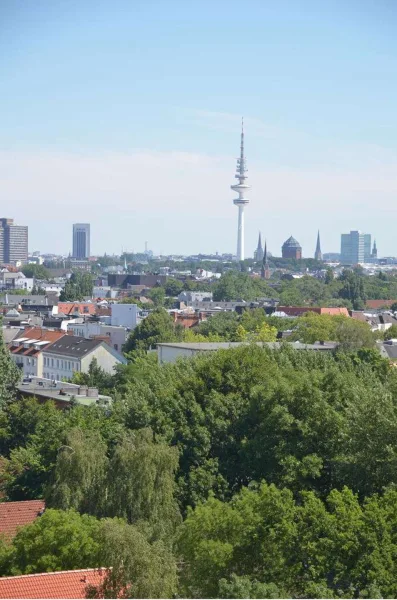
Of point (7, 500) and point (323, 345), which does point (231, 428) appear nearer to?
point (7, 500)

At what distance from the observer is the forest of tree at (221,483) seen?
23406 mm

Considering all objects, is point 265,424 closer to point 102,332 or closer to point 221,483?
point 221,483

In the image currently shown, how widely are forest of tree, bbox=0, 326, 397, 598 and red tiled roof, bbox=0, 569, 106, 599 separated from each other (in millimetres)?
458

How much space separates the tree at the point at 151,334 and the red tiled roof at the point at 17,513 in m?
46.6

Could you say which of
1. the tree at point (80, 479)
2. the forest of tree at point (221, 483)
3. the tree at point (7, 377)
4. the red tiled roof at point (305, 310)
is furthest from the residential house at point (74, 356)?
the tree at point (80, 479)

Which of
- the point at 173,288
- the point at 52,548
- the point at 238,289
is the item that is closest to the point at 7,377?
the point at 52,548

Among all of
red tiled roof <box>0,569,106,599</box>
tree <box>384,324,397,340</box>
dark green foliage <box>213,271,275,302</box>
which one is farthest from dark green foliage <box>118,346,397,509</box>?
dark green foliage <box>213,271,275,302</box>

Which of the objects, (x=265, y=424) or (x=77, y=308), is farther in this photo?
(x=77, y=308)

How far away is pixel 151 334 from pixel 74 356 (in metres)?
9.75

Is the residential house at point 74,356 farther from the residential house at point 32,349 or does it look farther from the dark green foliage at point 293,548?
the dark green foliage at point 293,548

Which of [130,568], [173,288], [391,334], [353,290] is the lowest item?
[173,288]

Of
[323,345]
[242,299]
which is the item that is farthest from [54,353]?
[242,299]

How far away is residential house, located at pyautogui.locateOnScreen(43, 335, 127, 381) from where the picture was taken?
239 ft

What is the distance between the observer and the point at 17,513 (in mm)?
31750
